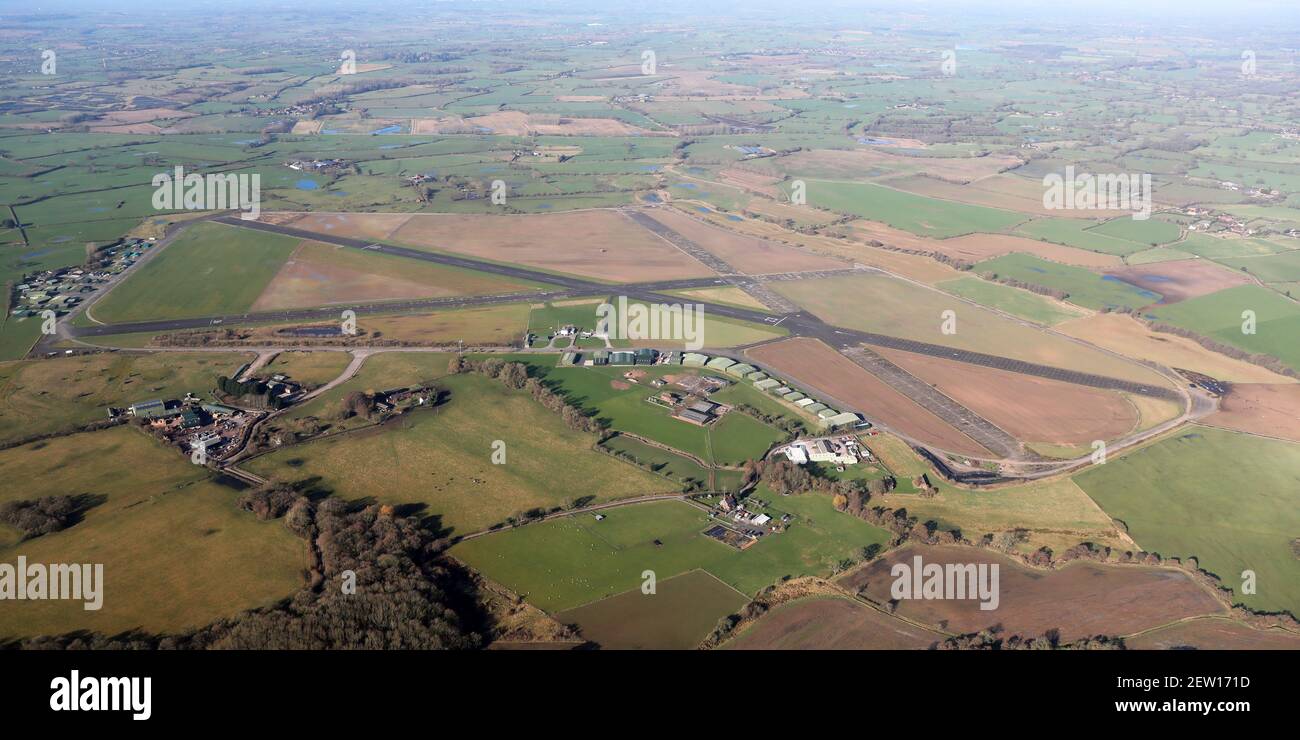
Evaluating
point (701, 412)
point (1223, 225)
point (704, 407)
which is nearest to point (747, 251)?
point (704, 407)

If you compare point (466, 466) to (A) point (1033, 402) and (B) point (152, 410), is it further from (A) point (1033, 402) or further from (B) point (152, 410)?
(A) point (1033, 402)

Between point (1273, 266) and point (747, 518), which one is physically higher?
point (1273, 266)

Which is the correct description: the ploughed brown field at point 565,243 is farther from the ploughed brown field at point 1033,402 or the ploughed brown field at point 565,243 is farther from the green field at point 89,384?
the green field at point 89,384

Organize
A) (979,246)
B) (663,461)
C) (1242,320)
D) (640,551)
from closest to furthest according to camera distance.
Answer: (640,551)
(663,461)
(1242,320)
(979,246)

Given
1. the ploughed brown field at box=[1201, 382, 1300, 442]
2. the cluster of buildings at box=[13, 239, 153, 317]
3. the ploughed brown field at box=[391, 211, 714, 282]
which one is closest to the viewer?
the ploughed brown field at box=[1201, 382, 1300, 442]

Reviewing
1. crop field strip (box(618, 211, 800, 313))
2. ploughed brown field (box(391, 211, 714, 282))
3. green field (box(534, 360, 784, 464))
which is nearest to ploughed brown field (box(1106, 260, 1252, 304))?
crop field strip (box(618, 211, 800, 313))

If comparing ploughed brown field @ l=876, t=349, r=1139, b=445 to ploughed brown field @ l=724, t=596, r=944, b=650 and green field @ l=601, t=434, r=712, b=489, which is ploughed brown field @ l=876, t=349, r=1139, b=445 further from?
ploughed brown field @ l=724, t=596, r=944, b=650
